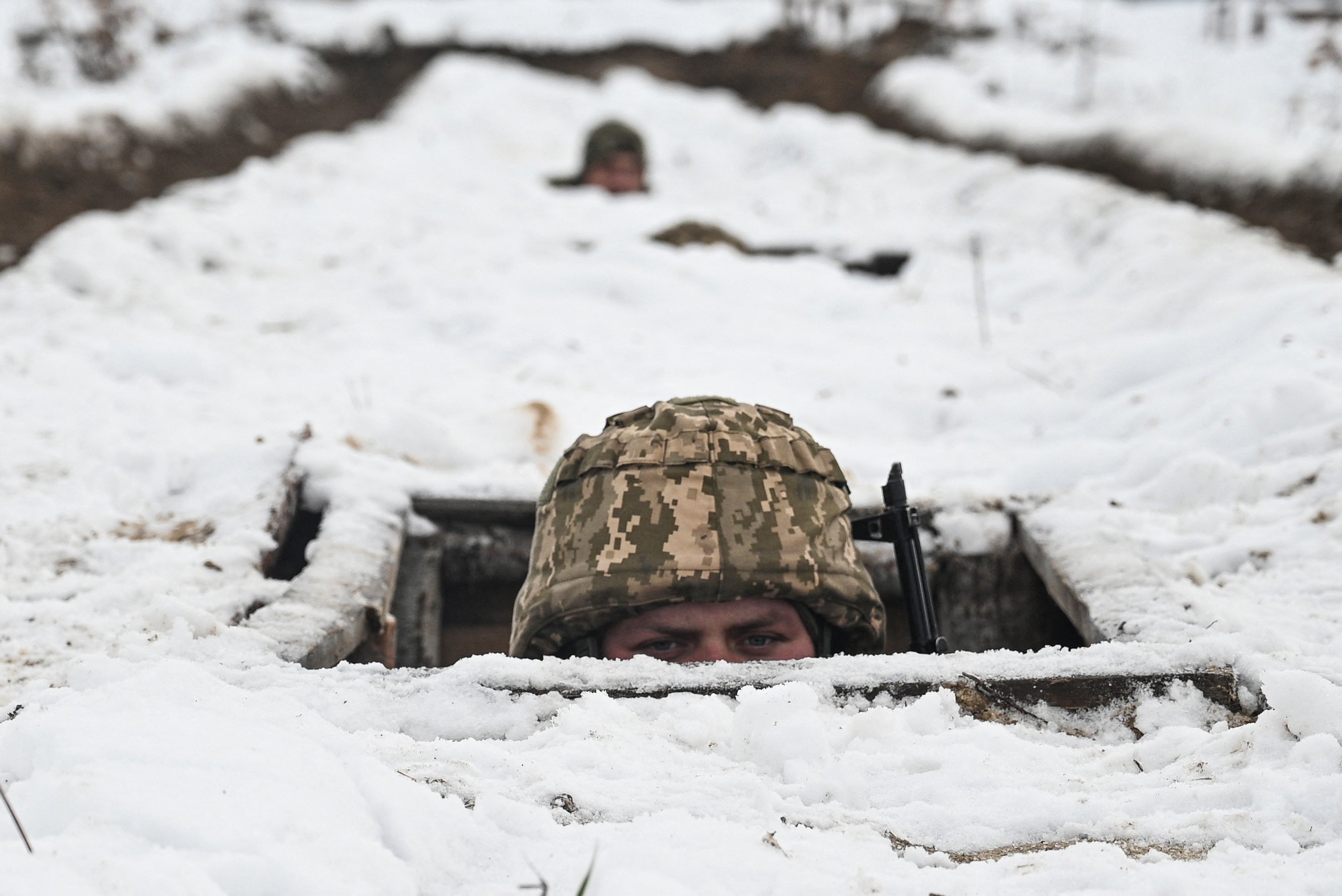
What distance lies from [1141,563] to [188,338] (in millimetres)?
3924

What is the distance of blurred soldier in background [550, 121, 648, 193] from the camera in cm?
863

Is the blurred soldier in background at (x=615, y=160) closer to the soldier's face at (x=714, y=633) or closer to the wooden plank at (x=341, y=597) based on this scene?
the wooden plank at (x=341, y=597)

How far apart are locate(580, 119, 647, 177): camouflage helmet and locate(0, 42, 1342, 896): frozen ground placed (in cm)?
101

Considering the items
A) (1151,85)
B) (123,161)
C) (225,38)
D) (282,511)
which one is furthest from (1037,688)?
(1151,85)

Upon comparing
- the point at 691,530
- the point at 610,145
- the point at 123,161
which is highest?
the point at 610,145

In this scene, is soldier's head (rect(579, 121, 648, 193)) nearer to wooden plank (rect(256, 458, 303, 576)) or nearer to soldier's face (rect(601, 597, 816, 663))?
wooden plank (rect(256, 458, 303, 576))

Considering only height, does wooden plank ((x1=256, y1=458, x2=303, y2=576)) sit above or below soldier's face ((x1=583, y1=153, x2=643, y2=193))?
below

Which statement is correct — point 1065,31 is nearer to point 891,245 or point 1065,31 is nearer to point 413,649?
point 891,245

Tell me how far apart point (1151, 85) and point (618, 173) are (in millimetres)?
9508

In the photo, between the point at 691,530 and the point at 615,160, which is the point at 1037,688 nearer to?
the point at 691,530

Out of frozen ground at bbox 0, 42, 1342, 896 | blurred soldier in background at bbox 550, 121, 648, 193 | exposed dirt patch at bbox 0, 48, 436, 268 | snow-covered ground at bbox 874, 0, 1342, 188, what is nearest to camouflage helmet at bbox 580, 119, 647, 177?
blurred soldier in background at bbox 550, 121, 648, 193

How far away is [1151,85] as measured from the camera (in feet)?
46.9

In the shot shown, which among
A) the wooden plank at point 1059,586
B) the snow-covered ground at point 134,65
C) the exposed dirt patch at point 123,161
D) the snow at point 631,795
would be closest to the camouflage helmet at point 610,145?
the exposed dirt patch at point 123,161

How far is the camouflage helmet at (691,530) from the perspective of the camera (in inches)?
82.6
